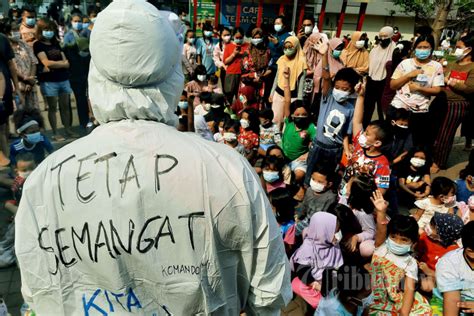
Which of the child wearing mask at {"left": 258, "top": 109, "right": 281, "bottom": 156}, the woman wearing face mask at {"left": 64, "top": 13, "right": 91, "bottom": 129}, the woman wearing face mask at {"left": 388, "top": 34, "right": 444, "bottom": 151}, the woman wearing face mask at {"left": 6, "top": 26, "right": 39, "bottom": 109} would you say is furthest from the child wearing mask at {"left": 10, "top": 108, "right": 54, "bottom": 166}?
the woman wearing face mask at {"left": 388, "top": 34, "right": 444, "bottom": 151}

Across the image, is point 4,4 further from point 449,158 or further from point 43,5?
point 449,158

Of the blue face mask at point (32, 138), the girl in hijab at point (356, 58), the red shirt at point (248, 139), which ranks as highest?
the girl in hijab at point (356, 58)

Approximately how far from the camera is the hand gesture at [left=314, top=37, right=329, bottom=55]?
535cm

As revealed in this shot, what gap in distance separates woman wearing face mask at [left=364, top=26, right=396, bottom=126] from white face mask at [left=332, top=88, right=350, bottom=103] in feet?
8.42

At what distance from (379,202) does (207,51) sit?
6923mm

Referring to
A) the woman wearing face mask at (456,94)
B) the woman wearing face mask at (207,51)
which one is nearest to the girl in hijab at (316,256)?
the woman wearing face mask at (456,94)

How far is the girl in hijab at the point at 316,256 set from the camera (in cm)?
317

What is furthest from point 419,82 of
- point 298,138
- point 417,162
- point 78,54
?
point 78,54

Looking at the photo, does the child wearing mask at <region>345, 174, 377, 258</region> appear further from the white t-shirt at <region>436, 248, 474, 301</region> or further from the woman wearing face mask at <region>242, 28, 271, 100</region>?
the woman wearing face mask at <region>242, 28, 271, 100</region>

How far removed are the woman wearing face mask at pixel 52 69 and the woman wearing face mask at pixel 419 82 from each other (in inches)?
183

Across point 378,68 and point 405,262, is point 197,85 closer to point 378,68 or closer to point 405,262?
point 378,68

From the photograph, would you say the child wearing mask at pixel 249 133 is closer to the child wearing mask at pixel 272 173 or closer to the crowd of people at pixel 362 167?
the crowd of people at pixel 362 167

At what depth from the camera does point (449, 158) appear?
20.7 feet

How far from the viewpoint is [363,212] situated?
3742 mm
